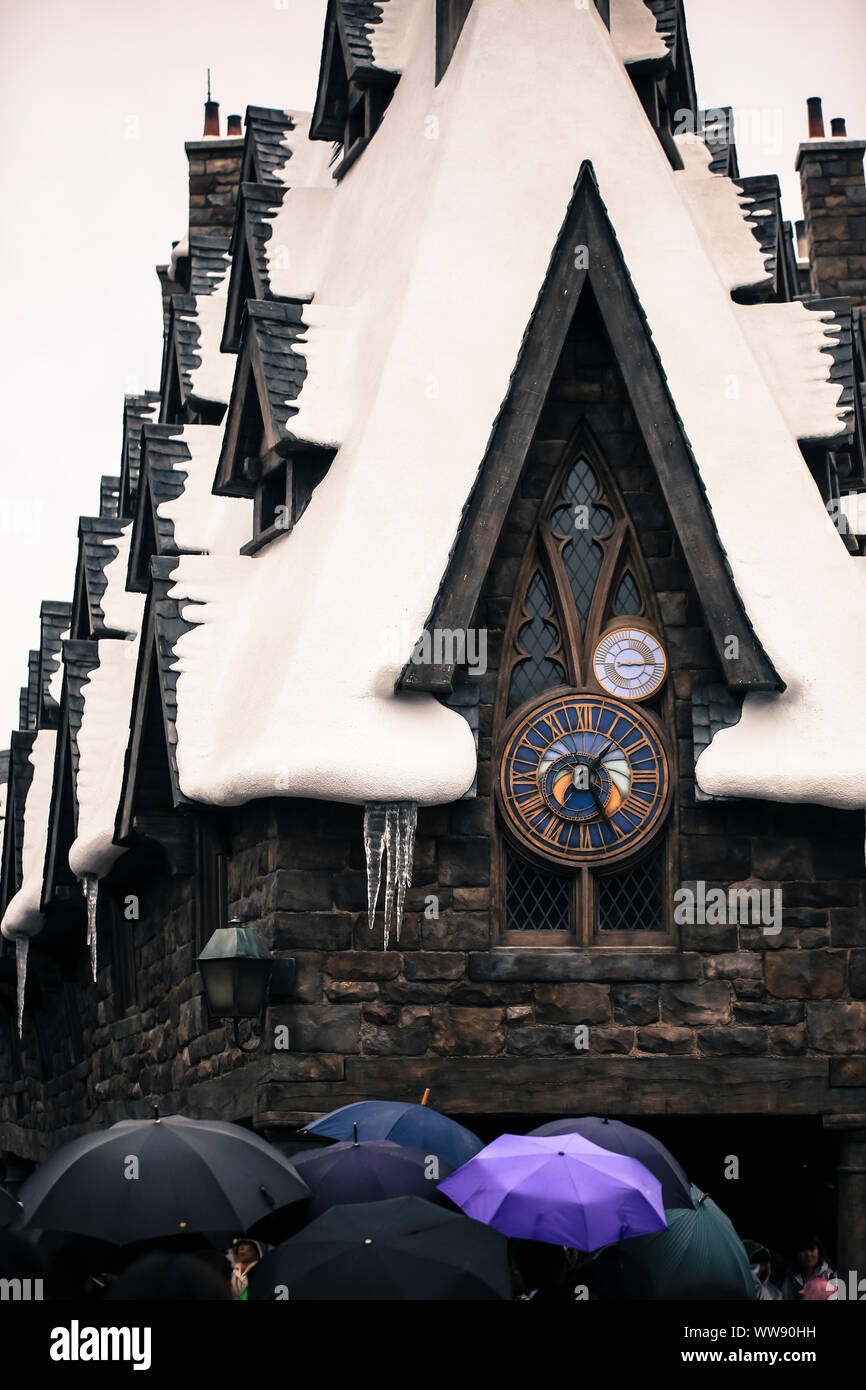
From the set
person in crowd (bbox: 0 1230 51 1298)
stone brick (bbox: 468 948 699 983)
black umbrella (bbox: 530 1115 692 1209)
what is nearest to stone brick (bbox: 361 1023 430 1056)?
stone brick (bbox: 468 948 699 983)

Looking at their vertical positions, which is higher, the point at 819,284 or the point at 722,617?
the point at 819,284

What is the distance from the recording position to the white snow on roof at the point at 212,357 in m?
14.5

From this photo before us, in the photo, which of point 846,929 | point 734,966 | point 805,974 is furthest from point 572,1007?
point 846,929

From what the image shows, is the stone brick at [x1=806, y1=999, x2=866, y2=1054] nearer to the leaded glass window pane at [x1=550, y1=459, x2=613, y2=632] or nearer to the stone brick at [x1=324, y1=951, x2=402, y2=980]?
the stone brick at [x1=324, y1=951, x2=402, y2=980]

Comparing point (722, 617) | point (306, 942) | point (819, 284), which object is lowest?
A: point (306, 942)

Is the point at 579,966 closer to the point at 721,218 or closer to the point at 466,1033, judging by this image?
the point at 466,1033

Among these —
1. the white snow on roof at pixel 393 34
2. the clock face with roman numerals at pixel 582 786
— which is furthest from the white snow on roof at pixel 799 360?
the white snow on roof at pixel 393 34

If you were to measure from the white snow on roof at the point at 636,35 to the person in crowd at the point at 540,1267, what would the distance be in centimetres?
823

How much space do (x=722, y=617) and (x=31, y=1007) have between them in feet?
37.3

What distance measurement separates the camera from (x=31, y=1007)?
20047 mm

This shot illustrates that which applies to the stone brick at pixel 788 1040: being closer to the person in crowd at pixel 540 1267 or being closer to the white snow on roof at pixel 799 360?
the person in crowd at pixel 540 1267
